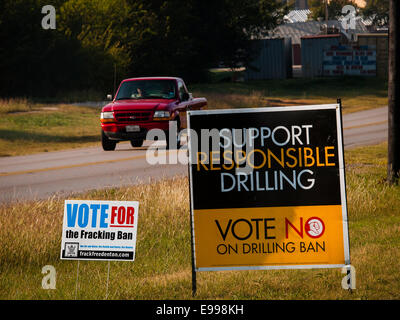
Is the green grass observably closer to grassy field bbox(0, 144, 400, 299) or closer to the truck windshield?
the truck windshield

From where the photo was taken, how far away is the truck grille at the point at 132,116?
19.1m

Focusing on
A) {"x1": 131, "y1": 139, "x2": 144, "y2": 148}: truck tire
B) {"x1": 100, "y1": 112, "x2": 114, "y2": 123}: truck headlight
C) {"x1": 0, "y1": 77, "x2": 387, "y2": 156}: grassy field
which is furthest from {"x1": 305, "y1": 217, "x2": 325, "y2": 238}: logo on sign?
{"x1": 0, "y1": 77, "x2": 387, "y2": 156}: grassy field

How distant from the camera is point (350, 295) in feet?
22.1

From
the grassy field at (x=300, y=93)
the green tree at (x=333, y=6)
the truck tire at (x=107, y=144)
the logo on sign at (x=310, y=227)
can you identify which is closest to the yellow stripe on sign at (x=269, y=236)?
the logo on sign at (x=310, y=227)

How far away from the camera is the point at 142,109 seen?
62.6 ft

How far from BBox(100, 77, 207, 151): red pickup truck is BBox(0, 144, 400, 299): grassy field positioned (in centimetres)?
625

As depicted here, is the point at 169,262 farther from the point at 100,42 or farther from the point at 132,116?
the point at 100,42

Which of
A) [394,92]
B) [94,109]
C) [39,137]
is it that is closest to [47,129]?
[39,137]

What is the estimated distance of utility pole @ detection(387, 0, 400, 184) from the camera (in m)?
13.3

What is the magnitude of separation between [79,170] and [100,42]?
25803mm

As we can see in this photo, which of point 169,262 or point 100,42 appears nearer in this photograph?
point 169,262

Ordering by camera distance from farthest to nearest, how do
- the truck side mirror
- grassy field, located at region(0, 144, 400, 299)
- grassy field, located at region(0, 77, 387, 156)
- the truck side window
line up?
grassy field, located at region(0, 77, 387, 156)
the truck side mirror
the truck side window
grassy field, located at region(0, 144, 400, 299)

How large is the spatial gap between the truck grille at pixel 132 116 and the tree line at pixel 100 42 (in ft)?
53.6

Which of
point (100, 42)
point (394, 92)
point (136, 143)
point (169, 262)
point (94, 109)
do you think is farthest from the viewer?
point (100, 42)
